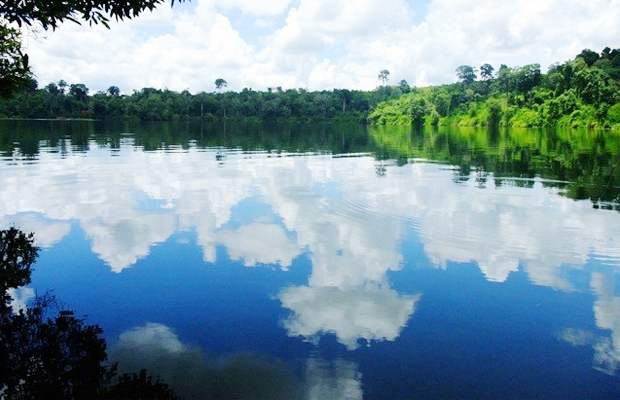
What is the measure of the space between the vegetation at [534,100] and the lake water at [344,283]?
89.1m

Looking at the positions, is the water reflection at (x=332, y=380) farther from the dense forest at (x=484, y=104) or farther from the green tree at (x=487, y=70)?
the green tree at (x=487, y=70)

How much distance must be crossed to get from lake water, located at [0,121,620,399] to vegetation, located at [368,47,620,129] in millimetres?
89139

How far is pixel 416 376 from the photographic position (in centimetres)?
780

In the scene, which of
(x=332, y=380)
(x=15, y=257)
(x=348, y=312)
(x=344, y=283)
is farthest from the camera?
(x=15, y=257)

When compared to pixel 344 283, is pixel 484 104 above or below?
above

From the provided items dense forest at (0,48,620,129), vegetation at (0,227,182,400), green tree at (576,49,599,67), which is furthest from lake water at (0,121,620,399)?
green tree at (576,49,599,67)

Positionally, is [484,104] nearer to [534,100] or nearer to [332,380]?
[534,100]

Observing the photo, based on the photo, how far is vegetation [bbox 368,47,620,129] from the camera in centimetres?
10056

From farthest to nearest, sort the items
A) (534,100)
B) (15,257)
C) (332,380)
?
(534,100), (15,257), (332,380)

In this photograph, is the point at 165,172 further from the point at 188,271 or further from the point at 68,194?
the point at 188,271

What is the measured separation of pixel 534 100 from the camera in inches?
4921

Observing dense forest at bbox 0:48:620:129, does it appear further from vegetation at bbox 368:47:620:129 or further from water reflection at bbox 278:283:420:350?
water reflection at bbox 278:283:420:350

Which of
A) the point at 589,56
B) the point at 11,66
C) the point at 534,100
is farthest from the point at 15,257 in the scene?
the point at 589,56

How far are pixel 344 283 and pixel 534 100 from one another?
129 metres
